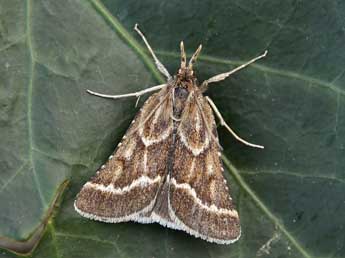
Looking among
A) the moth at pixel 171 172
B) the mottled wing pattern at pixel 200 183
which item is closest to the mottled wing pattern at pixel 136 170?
the moth at pixel 171 172

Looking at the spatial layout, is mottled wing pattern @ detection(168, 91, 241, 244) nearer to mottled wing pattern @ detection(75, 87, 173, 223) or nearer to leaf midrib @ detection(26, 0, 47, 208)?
mottled wing pattern @ detection(75, 87, 173, 223)

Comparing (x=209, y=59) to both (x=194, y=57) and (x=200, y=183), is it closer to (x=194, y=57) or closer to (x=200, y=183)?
(x=194, y=57)

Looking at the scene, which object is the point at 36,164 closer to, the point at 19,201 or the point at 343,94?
the point at 19,201

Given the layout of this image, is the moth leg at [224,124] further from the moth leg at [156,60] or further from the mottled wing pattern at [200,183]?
the moth leg at [156,60]

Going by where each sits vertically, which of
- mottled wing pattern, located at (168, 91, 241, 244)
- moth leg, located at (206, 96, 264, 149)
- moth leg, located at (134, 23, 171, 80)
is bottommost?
mottled wing pattern, located at (168, 91, 241, 244)

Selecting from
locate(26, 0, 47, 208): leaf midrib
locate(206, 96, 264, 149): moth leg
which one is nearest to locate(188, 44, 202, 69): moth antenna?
locate(206, 96, 264, 149): moth leg

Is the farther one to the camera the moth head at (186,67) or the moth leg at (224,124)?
the moth leg at (224,124)

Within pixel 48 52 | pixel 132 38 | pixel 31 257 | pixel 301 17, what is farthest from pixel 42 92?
pixel 301 17
